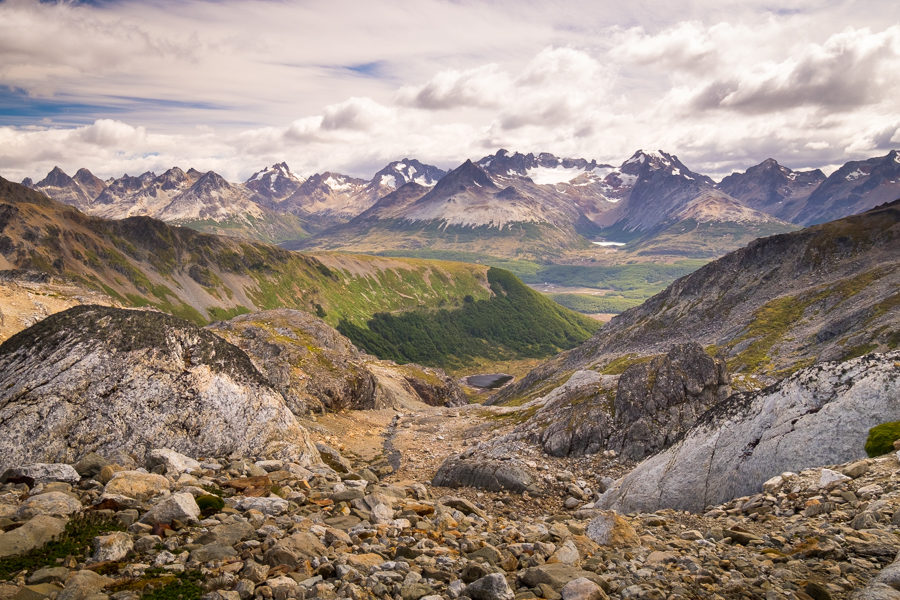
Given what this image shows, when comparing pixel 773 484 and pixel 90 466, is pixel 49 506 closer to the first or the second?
pixel 90 466

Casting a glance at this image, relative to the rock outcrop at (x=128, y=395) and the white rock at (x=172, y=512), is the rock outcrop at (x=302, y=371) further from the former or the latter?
the white rock at (x=172, y=512)

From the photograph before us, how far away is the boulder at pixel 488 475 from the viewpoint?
3325 centimetres

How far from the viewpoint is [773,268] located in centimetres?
14550

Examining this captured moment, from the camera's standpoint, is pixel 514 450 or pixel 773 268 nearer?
pixel 514 450

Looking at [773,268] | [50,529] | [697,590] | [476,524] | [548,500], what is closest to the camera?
[697,590]

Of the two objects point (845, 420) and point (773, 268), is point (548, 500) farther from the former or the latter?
point (773, 268)

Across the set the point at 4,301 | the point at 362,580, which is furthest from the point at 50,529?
the point at 4,301

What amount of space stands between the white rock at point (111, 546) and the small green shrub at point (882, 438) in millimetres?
27293

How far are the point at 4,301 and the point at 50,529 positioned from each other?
7642 centimetres

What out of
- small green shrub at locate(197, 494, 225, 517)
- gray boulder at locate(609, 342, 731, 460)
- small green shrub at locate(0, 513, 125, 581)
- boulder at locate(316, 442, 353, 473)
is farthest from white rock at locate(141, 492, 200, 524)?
gray boulder at locate(609, 342, 731, 460)

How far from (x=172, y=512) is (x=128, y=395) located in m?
12.8

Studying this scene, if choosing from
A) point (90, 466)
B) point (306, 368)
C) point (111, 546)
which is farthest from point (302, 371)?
point (111, 546)

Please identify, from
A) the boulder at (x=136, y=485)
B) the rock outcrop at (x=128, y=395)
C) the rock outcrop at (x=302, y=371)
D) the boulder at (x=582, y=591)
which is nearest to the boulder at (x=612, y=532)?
the boulder at (x=582, y=591)

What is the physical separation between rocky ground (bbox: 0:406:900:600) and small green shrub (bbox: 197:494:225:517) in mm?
65
